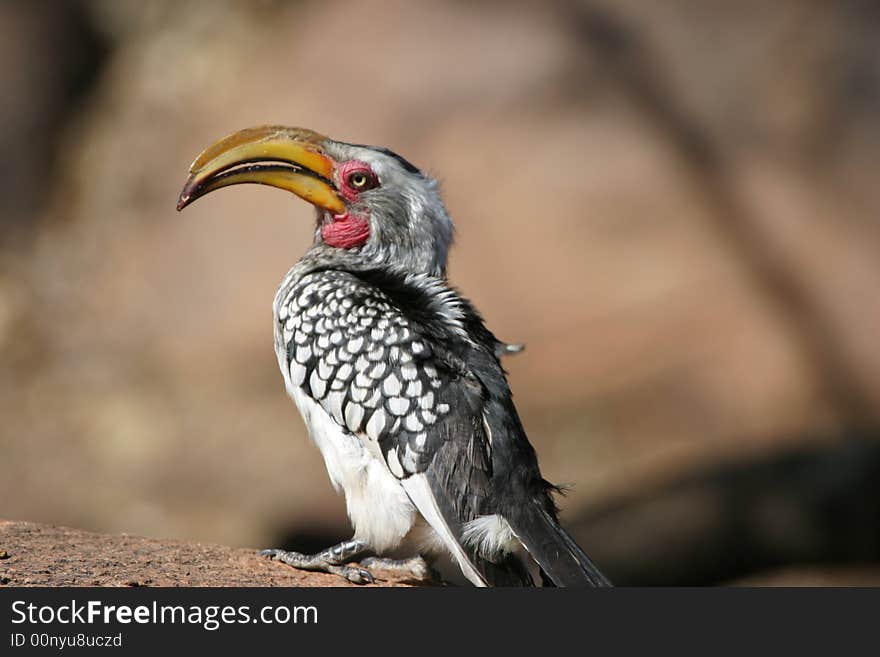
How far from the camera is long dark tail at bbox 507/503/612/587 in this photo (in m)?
4.26

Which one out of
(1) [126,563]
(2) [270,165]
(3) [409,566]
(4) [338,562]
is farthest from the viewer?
(2) [270,165]

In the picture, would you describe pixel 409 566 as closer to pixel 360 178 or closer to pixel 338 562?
pixel 338 562

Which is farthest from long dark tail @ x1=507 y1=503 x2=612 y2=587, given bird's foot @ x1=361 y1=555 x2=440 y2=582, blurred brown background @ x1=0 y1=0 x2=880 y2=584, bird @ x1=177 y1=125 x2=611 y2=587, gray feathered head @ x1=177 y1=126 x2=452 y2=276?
blurred brown background @ x1=0 y1=0 x2=880 y2=584

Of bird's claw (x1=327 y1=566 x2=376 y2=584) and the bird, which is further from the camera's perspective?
bird's claw (x1=327 y1=566 x2=376 y2=584)

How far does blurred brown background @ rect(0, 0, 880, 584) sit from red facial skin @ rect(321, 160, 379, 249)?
5232 mm

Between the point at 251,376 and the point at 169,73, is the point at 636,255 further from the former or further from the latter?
the point at 169,73

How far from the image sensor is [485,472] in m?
4.57

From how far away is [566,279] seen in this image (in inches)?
439

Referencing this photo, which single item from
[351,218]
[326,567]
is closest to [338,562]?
[326,567]

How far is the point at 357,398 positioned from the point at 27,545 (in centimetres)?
166

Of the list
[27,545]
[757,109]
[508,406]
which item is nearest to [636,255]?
[757,109]

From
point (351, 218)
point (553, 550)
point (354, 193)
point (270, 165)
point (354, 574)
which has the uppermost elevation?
point (270, 165)

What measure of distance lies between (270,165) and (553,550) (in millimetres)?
2510

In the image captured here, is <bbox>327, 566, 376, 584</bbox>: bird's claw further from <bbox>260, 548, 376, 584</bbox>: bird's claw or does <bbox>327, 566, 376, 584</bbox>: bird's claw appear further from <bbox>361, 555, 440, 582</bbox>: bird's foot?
<bbox>361, 555, 440, 582</bbox>: bird's foot
